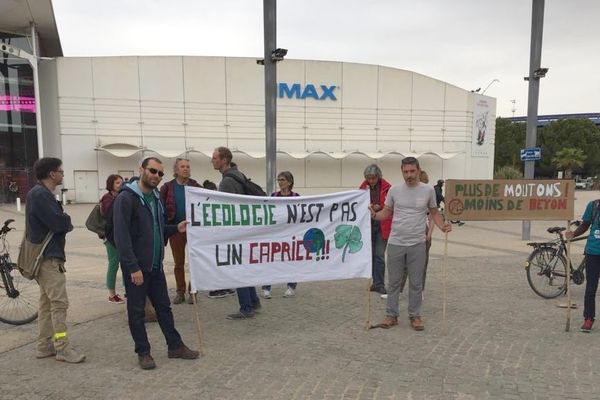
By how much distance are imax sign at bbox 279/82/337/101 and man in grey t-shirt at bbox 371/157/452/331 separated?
87.0ft

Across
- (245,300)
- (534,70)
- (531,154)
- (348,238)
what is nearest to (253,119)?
(534,70)

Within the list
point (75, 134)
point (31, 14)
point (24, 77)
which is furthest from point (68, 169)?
point (31, 14)

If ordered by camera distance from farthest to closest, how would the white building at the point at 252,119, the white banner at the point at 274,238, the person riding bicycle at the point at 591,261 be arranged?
the white building at the point at 252,119 < the person riding bicycle at the point at 591,261 < the white banner at the point at 274,238

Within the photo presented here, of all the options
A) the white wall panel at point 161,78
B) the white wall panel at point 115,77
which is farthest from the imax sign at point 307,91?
the white wall panel at point 115,77

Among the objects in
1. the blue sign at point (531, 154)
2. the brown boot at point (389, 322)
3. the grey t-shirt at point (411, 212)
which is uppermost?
the blue sign at point (531, 154)

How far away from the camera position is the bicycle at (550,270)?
647 cm

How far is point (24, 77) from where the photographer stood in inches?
1111

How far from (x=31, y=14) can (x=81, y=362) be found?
2693cm

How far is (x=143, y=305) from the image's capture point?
4.06m

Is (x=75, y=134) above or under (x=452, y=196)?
above

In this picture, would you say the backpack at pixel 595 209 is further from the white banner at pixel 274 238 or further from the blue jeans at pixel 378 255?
the blue jeans at pixel 378 255

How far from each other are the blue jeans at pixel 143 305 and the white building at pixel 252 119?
81.6 ft

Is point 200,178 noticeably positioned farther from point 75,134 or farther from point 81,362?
point 81,362

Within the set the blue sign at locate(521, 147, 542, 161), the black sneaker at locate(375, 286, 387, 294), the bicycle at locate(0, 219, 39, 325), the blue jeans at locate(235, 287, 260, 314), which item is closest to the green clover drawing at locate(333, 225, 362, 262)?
the blue jeans at locate(235, 287, 260, 314)
